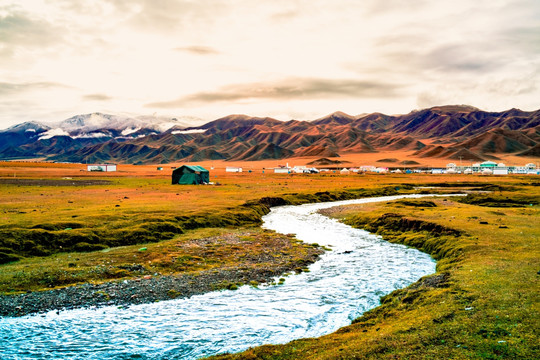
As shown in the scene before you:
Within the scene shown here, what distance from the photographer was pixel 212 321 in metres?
Result: 18.1

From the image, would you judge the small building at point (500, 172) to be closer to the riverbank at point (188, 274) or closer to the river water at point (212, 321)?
the riverbank at point (188, 274)

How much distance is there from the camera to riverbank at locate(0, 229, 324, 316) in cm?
2012

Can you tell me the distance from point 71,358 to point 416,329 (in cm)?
1341

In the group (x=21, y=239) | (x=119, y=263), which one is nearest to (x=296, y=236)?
(x=119, y=263)

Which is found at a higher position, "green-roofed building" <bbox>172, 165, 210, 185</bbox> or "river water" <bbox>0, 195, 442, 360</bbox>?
"green-roofed building" <bbox>172, 165, 210, 185</bbox>

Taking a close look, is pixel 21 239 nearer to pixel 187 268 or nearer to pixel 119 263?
pixel 119 263

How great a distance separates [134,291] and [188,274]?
419 centimetres

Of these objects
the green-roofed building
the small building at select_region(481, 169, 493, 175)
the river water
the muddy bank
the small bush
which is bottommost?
the river water

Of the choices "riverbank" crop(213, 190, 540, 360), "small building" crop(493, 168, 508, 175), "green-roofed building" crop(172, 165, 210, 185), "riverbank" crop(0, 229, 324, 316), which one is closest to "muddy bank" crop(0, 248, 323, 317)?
"riverbank" crop(0, 229, 324, 316)

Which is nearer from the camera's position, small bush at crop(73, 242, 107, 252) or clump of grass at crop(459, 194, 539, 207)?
small bush at crop(73, 242, 107, 252)

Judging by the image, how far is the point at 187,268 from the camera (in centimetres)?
2647

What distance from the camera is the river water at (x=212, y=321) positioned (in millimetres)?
15430

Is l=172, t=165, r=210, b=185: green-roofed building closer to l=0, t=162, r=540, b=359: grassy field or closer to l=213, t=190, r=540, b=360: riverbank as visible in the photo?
l=0, t=162, r=540, b=359: grassy field

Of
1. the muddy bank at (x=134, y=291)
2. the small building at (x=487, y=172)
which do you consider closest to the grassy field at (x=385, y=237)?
the muddy bank at (x=134, y=291)
